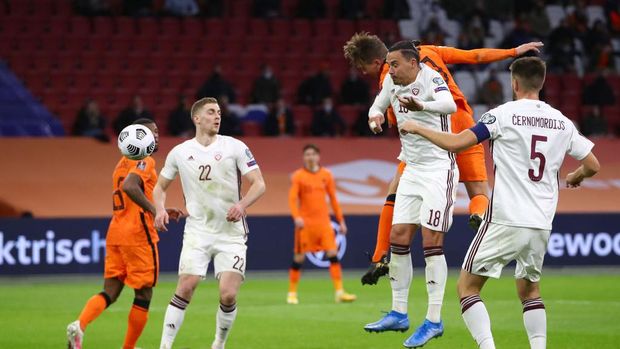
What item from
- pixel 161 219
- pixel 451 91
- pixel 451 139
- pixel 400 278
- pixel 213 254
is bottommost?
pixel 400 278

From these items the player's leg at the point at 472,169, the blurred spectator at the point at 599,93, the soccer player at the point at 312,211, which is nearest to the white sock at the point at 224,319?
the player's leg at the point at 472,169

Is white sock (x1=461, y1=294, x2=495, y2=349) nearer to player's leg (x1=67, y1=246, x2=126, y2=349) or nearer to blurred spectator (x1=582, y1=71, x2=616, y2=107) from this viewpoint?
player's leg (x1=67, y1=246, x2=126, y2=349)

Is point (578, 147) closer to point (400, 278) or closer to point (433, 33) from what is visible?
point (400, 278)

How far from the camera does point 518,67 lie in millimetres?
8789

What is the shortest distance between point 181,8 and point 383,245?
55.0ft

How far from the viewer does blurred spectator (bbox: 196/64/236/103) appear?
933 inches

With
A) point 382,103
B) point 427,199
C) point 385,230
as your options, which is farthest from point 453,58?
point 385,230

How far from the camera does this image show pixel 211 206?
416 inches

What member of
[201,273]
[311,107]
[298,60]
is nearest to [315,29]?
[298,60]

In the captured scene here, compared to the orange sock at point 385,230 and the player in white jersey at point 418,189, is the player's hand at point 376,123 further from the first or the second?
the orange sock at point 385,230

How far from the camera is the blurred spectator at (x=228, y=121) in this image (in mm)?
22717

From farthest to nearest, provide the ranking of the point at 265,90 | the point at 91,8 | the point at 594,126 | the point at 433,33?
1. the point at 433,33
2. the point at 91,8
3. the point at 594,126
4. the point at 265,90

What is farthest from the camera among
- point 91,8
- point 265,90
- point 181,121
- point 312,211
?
point 91,8

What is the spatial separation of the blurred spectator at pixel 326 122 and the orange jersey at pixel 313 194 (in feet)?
18.1
